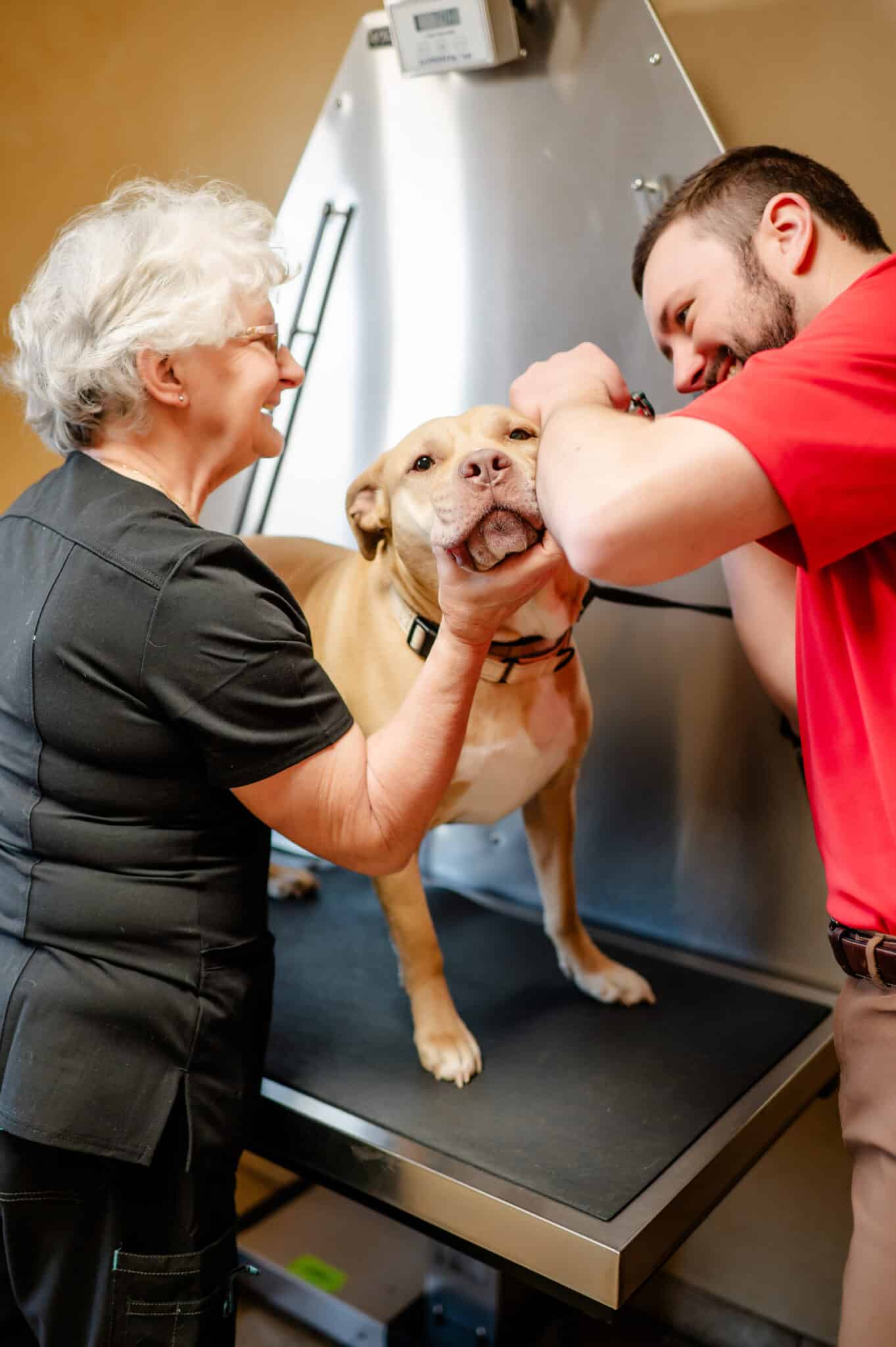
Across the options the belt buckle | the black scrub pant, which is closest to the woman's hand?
the belt buckle

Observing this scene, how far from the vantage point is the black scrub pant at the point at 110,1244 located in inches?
38.2

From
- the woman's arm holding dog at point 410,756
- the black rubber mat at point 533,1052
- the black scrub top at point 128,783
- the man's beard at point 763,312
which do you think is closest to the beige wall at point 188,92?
the man's beard at point 763,312

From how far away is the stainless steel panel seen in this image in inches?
58.7

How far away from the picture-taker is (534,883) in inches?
69.1

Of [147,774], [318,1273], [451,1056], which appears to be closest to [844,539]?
[147,774]

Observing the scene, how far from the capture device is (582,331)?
1565 mm

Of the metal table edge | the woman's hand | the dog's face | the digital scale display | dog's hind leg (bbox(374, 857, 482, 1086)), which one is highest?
the digital scale display

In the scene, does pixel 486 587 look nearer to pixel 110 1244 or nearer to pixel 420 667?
pixel 420 667

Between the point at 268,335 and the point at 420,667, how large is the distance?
388 millimetres

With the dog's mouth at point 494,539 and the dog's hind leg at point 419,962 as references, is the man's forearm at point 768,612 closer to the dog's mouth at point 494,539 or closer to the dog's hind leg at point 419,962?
the dog's mouth at point 494,539

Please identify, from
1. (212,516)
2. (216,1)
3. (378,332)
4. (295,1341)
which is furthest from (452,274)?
(295,1341)

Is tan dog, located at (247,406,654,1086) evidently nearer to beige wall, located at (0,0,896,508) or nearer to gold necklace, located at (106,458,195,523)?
gold necklace, located at (106,458,195,523)

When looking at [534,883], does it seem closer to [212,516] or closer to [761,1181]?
[761,1181]

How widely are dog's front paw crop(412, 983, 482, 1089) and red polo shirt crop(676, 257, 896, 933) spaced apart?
21.0 inches
